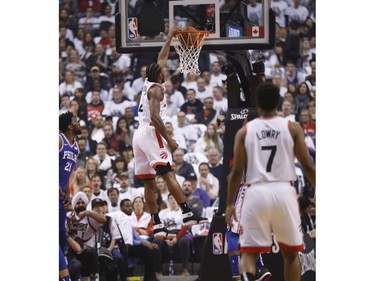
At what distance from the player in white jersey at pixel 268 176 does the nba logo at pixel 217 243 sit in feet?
11.7

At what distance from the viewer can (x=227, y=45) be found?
11070 mm

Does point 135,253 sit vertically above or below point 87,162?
below

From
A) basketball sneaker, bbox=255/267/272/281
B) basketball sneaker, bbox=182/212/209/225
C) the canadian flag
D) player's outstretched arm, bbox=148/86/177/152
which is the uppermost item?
the canadian flag

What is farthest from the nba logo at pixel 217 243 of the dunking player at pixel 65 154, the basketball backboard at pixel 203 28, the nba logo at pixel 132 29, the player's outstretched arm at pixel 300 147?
the player's outstretched arm at pixel 300 147

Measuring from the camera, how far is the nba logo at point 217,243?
477 inches

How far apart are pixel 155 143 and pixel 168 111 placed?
24.8 ft

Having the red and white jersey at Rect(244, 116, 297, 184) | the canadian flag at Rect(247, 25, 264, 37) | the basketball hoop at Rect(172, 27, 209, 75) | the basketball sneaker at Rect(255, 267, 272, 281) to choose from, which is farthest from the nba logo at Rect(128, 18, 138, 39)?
the red and white jersey at Rect(244, 116, 297, 184)

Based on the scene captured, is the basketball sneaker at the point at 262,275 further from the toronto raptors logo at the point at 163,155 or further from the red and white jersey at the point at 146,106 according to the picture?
the red and white jersey at the point at 146,106

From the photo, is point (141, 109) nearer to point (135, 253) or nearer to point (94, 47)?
point (135, 253)

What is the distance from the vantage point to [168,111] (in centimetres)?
1823

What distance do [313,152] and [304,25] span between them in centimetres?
441

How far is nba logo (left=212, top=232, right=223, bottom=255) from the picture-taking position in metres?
12.1

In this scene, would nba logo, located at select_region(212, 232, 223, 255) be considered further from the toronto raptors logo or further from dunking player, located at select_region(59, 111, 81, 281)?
dunking player, located at select_region(59, 111, 81, 281)

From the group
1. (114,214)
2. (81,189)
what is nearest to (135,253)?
(114,214)
